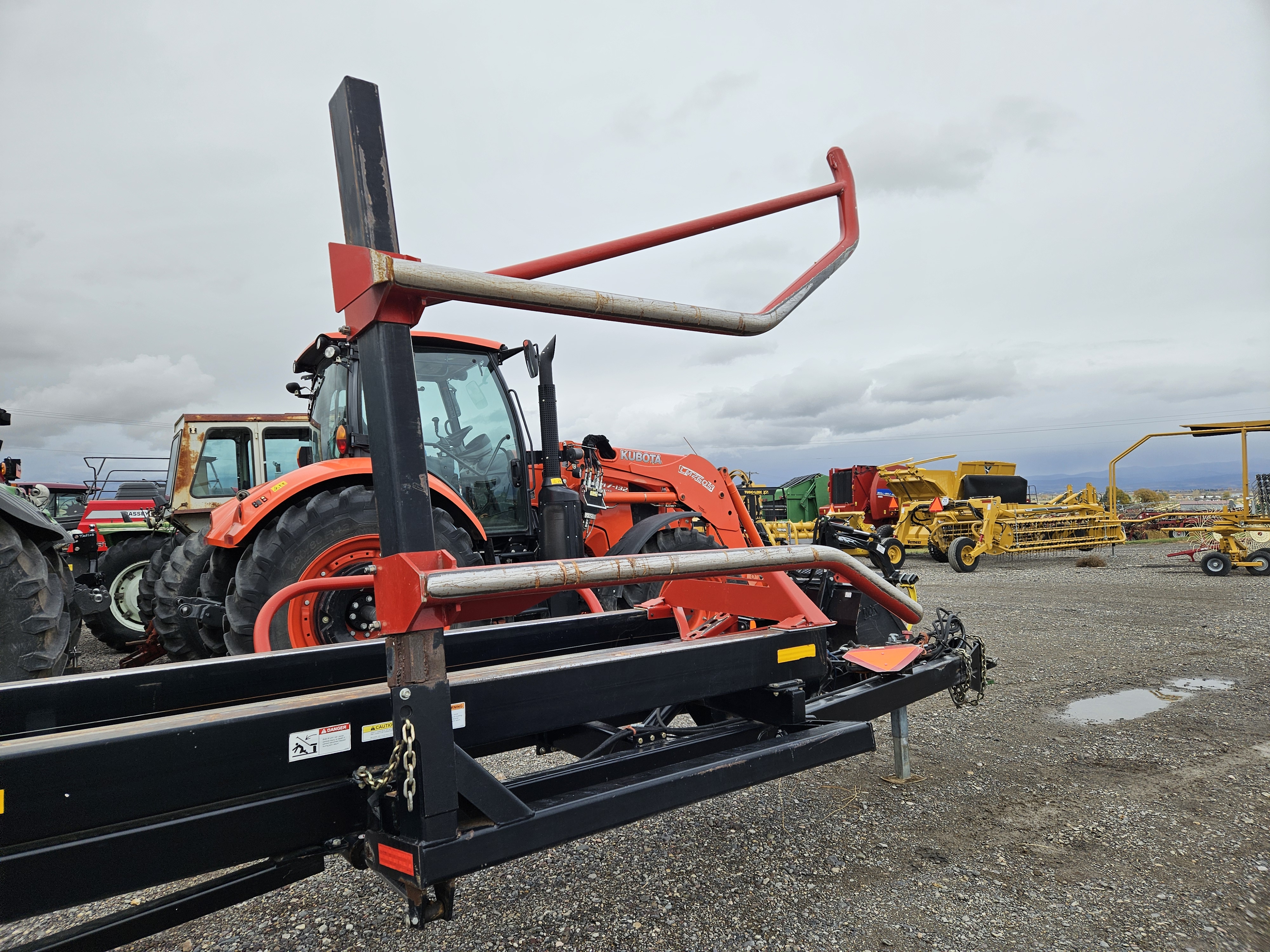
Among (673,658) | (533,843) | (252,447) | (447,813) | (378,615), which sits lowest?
(533,843)

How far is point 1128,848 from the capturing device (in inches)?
107

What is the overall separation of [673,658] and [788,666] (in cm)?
49

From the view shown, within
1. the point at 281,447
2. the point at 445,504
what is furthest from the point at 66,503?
the point at 445,504

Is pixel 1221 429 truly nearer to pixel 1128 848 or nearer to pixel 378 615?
pixel 1128 848

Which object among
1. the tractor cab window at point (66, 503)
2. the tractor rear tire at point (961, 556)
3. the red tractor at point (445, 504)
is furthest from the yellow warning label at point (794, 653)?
the tractor rear tire at point (961, 556)

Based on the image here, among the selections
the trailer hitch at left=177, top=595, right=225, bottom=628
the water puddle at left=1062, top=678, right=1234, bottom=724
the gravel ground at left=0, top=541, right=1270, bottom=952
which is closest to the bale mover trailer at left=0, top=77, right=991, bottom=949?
the gravel ground at left=0, top=541, right=1270, bottom=952

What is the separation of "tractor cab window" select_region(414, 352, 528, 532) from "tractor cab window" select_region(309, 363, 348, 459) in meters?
0.48

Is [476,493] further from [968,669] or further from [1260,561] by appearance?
[1260,561]

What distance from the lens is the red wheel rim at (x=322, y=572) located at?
339 centimetres

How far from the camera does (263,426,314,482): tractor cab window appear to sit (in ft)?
26.5

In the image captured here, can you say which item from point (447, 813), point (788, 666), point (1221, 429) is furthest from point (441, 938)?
point (1221, 429)

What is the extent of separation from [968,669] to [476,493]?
319cm

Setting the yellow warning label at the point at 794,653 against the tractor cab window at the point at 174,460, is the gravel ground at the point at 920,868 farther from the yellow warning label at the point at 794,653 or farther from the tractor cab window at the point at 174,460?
the tractor cab window at the point at 174,460

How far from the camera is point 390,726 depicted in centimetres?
178
